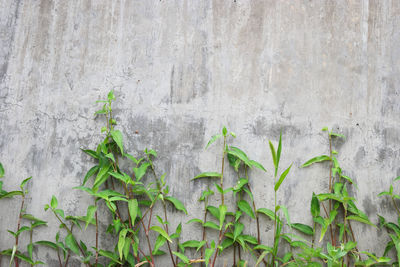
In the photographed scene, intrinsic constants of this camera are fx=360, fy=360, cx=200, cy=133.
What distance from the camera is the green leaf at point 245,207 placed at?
2.02 meters

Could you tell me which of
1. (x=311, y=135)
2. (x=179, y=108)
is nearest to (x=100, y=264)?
(x=179, y=108)

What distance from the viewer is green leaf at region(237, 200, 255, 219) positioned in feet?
6.61

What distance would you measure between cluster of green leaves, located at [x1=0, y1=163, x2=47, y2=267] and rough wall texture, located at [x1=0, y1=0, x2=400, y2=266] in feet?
0.16

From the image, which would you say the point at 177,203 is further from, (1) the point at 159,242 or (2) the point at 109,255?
(2) the point at 109,255

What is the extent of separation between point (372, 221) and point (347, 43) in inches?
42.7

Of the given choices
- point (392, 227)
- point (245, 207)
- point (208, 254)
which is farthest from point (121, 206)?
point (392, 227)

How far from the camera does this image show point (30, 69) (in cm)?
225

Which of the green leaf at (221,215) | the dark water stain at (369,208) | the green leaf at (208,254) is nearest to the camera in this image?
the green leaf at (208,254)

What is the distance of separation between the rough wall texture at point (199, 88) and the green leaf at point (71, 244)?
15 centimetres

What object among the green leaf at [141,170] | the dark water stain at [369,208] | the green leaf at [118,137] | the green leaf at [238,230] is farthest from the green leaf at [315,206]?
the green leaf at [118,137]

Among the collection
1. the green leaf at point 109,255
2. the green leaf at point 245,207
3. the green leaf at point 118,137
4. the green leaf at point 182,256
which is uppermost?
the green leaf at point 118,137

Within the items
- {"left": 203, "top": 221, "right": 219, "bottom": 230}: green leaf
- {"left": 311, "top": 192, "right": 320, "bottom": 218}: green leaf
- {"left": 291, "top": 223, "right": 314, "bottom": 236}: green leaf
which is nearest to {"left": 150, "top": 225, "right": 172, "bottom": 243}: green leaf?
{"left": 203, "top": 221, "right": 219, "bottom": 230}: green leaf

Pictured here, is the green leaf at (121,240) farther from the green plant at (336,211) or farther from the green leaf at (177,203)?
the green plant at (336,211)

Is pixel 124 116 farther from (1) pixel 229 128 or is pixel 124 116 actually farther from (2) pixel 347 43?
(2) pixel 347 43
